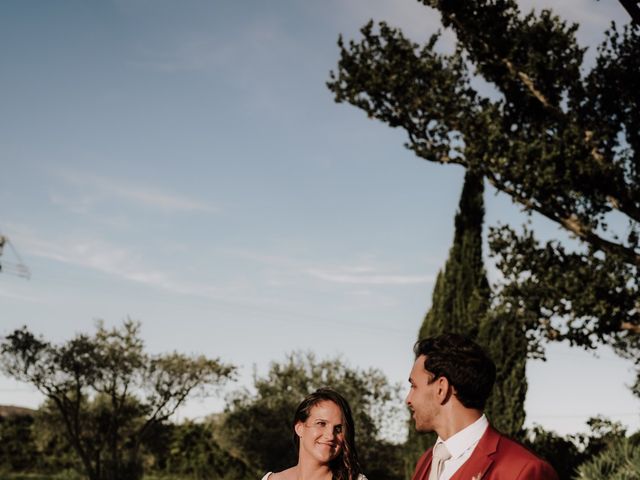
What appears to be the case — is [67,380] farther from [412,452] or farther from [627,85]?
[627,85]

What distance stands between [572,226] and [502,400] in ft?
18.5

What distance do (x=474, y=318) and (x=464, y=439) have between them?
16.6m

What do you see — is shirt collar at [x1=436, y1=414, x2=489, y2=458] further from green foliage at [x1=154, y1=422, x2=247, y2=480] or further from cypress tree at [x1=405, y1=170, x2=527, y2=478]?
green foliage at [x1=154, y1=422, x2=247, y2=480]

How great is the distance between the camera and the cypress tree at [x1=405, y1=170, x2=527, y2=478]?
63.4 feet

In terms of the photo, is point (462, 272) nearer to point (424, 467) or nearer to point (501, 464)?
point (424, 467)

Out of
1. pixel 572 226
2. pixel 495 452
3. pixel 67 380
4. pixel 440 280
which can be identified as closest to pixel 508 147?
pixel 572 226

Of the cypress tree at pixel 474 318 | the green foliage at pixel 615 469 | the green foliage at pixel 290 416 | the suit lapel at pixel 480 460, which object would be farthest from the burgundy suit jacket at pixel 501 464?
the green foliage at pixel 290 416

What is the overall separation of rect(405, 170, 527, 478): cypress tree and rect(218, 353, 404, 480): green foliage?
815 centimetres

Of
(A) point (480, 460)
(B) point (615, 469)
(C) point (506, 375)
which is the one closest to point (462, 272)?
(C) point (506, 375)

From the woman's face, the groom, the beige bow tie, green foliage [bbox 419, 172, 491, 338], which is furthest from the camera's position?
green foliage [bbox 419, 172, 491, 338]

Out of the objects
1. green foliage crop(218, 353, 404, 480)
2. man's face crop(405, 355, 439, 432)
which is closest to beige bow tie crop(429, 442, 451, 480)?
man's face crop(405, 355, 439, 432)

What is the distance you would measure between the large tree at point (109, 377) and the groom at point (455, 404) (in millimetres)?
27464

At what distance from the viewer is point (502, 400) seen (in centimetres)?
1955

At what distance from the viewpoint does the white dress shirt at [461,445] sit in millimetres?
3912
